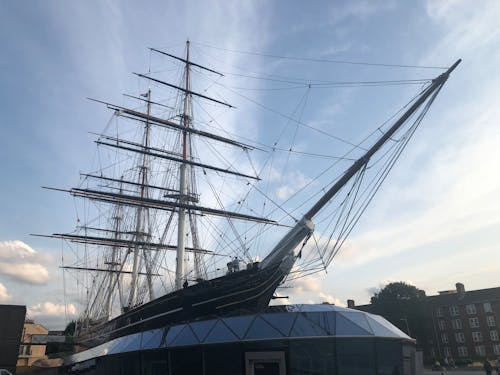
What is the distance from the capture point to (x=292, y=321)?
55.0 feet

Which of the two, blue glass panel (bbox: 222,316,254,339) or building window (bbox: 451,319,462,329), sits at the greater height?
building window (bbox: 451,319,462,329)

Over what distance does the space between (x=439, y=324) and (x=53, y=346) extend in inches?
2624

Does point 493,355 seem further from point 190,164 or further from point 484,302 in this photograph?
point 190,164

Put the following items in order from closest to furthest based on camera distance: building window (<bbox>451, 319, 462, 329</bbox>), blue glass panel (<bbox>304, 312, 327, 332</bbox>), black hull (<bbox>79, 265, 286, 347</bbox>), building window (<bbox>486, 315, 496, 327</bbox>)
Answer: blue glass panel (<bbox>304, 312, 327, 332</bbox>), black hull (<bbox>79, 265, 286, 347</bbox>), building window (<bbox>486, 315, 496, 327</bbox>), building window (<bbox>451, 319, 462, 329</bbox>)

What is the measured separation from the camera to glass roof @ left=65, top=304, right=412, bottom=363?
1620cm

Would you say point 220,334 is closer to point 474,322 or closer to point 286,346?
point 286,346

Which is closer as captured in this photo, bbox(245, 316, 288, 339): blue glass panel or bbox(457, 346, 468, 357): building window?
bbox(245, 316, 288, 339): blue glass panel

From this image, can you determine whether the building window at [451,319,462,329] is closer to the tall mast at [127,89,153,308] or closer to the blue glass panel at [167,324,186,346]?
the tall mast at [127,89,153,308]

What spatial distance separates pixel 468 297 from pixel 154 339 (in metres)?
66.4

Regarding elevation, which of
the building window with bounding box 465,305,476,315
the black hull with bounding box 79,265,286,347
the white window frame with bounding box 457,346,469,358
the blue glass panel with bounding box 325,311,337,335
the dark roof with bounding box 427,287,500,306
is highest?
the dark roof with bounding box 427,287,500,306

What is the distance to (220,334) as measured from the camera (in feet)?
56.3

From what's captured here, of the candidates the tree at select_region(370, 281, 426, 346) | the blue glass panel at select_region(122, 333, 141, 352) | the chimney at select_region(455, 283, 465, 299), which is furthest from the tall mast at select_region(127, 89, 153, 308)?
the chimney at select_region(455, 283, 465, 299)

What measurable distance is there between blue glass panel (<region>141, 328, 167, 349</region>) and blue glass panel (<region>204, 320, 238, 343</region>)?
111 inches

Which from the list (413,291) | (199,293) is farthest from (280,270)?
(413,291)
